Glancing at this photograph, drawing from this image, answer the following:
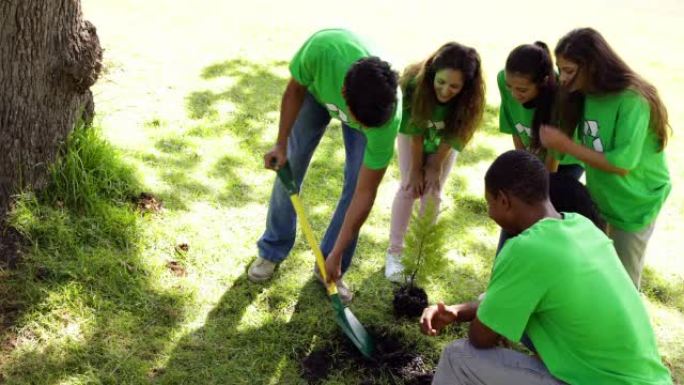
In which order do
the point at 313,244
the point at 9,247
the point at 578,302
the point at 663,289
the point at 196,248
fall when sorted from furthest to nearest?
the point at 663,289
the point at 196,248
the point at 9,247
the point at 313,244
the point at 578,302

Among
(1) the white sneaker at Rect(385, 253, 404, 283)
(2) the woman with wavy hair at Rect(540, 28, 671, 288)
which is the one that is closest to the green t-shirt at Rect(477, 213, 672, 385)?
(2) the woman with wavy hair at Rect(540, 28, 671, 288)

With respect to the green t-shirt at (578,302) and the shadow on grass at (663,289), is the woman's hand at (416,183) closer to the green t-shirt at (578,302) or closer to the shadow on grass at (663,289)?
the green t-shirt at (578,302)

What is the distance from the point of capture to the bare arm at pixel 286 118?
10.3 ft

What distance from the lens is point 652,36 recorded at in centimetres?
864

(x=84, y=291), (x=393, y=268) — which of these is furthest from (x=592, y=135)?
(x=84, y=291)

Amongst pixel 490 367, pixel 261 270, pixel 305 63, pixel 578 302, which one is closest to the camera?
pixel 578 302

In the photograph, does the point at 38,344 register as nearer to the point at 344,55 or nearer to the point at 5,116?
the point at 5,116

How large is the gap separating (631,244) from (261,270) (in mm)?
1952

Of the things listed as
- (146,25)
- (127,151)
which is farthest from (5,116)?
(146,25)

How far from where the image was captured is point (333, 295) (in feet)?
10.3

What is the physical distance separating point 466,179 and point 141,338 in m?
2.76

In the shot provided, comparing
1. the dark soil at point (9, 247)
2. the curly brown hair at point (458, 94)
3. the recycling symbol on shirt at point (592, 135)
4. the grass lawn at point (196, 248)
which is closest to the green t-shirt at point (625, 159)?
the recycling symbol on shirt at point (592, 135)

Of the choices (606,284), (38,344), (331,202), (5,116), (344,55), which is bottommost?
(38,344)

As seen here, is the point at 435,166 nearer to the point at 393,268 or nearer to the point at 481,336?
the point at 393,268
